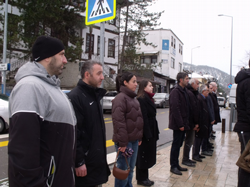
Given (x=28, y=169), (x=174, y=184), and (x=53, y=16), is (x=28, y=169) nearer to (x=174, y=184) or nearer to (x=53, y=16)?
(x=174, y=184)

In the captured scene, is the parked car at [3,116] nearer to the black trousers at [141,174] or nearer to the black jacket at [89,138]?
the black trousers at [141,174]

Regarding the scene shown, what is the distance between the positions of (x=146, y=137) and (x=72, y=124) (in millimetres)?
2286

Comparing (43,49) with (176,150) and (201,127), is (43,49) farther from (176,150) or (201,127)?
(201,127)

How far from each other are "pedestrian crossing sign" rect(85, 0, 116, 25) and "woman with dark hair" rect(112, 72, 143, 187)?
1.19 m

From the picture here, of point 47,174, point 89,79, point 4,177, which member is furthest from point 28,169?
point 4,177

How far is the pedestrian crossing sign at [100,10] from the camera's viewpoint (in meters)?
4.06

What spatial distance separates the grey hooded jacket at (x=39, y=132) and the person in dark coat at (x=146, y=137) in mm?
2242

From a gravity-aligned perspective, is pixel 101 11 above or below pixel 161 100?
above

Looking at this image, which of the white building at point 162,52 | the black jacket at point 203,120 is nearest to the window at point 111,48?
the white building at point 162,52

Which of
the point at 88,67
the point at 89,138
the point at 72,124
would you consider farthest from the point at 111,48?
the point at 72,124

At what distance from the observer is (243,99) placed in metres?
3.08

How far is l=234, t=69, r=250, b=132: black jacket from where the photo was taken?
3.00m

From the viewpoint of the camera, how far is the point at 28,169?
4.75 feet

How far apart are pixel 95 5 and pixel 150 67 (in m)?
21.1
